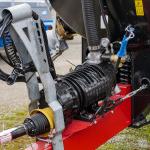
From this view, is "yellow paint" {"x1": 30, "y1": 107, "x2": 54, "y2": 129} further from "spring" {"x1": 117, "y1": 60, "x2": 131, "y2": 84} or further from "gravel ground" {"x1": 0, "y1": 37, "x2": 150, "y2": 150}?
"gravel ground" {"x1": 0, "y1": 37, "x2": 150, "y2": 150}

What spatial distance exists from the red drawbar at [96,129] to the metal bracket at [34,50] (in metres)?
0.08

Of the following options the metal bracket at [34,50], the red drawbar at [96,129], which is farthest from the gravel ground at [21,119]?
the metal bracket at [34,50]

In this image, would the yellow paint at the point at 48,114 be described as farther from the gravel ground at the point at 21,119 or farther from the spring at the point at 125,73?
the gravel ground at the point at 21,119

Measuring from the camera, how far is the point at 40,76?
6.09 ft

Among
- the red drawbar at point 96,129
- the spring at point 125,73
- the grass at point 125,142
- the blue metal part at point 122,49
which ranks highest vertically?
the blue metal part at point 122,49

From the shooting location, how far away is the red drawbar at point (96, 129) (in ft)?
6.40

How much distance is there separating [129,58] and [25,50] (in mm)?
923

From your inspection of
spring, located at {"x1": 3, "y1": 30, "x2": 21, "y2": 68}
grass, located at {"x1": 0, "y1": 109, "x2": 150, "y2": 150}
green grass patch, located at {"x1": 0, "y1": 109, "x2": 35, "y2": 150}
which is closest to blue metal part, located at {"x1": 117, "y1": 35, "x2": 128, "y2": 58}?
spring, located at {"x1": 3, "y1": 30, "x2": 21, "y2": 68}

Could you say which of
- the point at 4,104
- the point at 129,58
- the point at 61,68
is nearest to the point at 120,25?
the point at 129,58

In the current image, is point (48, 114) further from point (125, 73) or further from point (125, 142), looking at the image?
point (125, 142)

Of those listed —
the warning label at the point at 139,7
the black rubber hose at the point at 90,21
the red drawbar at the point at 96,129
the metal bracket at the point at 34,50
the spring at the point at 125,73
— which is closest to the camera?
the metal bracket at the point at 34,50

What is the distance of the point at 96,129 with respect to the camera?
7.05 feet

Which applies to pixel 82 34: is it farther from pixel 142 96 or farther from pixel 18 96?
pixel 18 96

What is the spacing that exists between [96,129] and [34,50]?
1.94 ft
